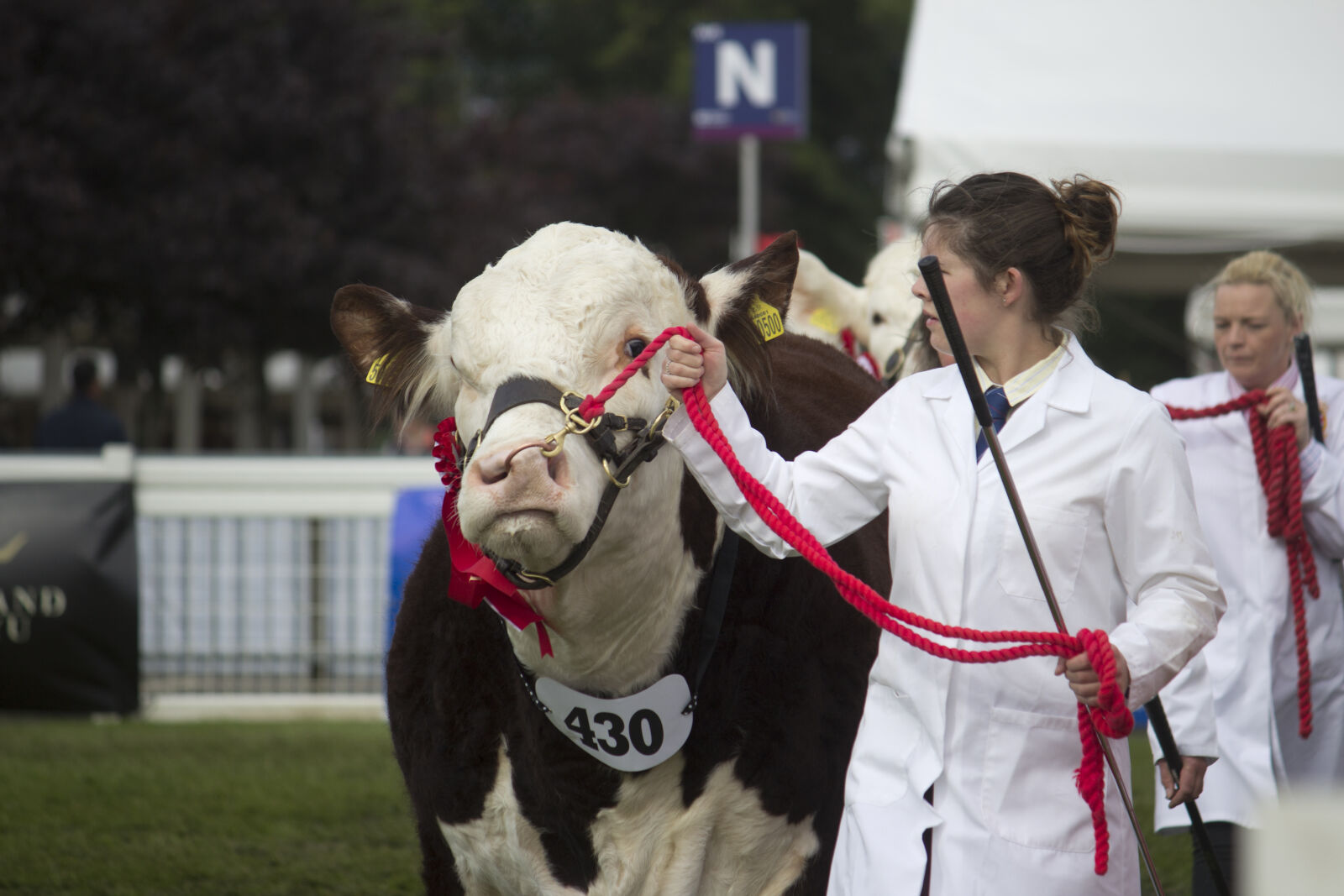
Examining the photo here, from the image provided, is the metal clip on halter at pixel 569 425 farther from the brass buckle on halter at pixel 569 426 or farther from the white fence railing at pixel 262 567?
the white fence railing at pixel 262 567

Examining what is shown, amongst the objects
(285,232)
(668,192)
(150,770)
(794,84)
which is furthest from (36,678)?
(668,192)

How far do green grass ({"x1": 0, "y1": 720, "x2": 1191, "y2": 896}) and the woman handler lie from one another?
2.47 meters

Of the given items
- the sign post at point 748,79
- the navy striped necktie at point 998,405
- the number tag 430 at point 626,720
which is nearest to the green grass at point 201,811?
the number tag 430 at point 626,720

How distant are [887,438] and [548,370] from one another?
0.58 metres

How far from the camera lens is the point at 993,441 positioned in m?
2.24

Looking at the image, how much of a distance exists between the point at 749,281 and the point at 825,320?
2595 mm

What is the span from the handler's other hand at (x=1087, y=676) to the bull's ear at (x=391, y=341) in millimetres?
1351

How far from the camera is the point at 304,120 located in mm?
17484

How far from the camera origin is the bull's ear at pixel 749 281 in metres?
2.94

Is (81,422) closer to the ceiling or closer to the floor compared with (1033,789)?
closer to the ceiling

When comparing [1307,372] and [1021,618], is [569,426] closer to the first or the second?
[1021,618]

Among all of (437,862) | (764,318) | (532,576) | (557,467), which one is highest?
(764,318)

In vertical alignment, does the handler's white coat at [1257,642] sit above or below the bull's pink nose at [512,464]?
below

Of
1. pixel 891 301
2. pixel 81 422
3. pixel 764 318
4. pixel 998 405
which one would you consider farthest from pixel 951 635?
pixel 81 422
